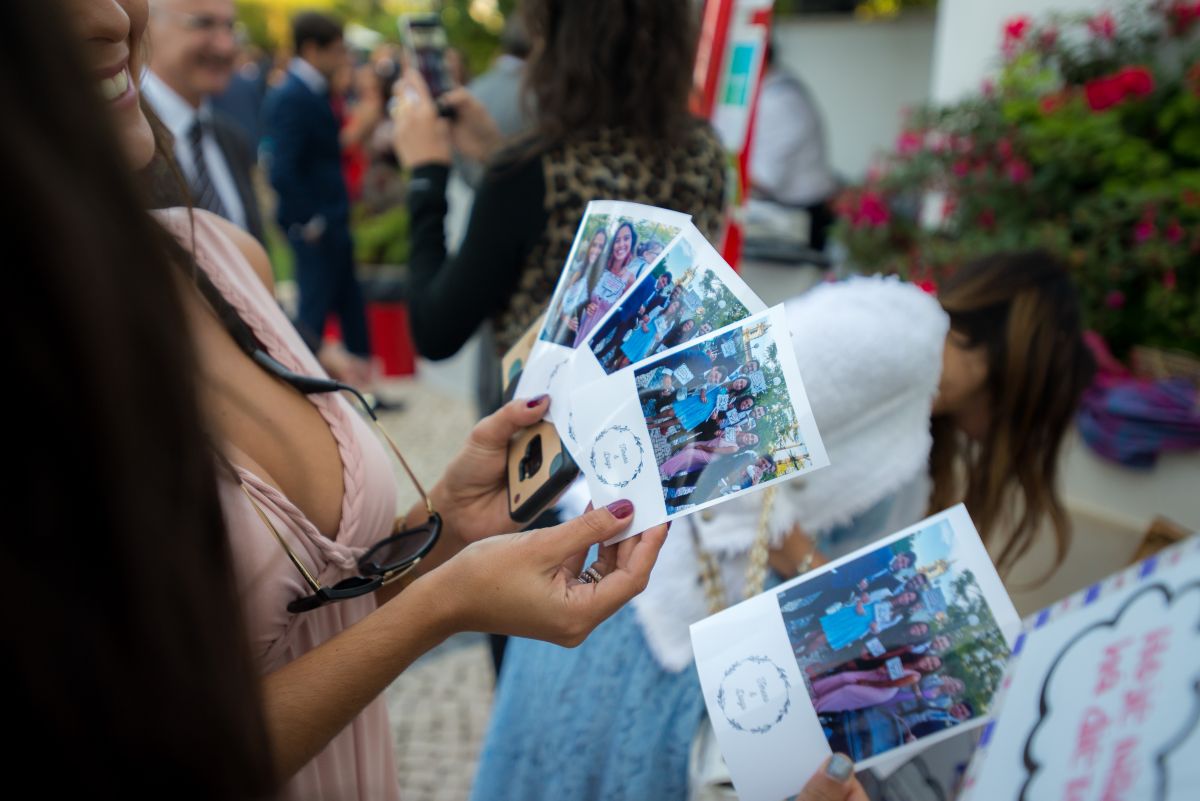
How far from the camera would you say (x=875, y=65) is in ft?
20.4

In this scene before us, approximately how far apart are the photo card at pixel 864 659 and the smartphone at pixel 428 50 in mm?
1660

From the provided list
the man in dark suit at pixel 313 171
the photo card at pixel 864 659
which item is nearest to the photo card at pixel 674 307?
the photo card at pixel 864 659

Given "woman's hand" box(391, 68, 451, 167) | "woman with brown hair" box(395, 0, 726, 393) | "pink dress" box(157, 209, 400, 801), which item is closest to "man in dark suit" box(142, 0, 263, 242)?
"woman's hand" box(391, 68, 451, 167)

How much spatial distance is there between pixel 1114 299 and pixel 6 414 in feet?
9.83

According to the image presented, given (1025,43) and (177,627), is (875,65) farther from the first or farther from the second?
(177,627)

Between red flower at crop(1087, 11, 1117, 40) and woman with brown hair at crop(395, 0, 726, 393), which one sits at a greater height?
red flower at crop(1087, 11, 1117, 40)

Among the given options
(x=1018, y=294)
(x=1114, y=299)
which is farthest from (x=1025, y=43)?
(x=1018, y=294)

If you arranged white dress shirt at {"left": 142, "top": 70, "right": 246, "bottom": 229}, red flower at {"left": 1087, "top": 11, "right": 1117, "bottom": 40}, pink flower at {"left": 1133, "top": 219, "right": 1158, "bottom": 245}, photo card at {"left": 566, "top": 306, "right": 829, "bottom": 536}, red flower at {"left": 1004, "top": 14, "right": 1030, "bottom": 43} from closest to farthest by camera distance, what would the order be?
1. photo card at {"left": 566, "top": 306, "right": 829, "bottom": 536}
2. pink flower at {"left": 1133, "top": 219, "right": 1158, "bottom": 245}
3. white dress shirt at {"left": 142, "top": 70, "right": 246, "bottom": 229}
4. red flower at {"left": 1087, "top": 11, "right": 1117, "bottom": 40}
5. red flower at {"left": 1004, "top": 14, "right": 1030, "bottom": 43}

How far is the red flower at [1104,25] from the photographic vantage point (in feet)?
9.81

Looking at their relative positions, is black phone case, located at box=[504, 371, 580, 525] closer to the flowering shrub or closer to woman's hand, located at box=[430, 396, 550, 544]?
woman's hand, located at box=[430, 396, 550, 544]

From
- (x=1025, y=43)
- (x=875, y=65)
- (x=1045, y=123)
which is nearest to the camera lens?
(x=1045, y=123)

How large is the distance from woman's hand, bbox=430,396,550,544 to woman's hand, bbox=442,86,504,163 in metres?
1.32

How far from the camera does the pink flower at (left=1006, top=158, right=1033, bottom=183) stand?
2.90m

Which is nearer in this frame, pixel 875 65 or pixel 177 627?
pixel 177 627
